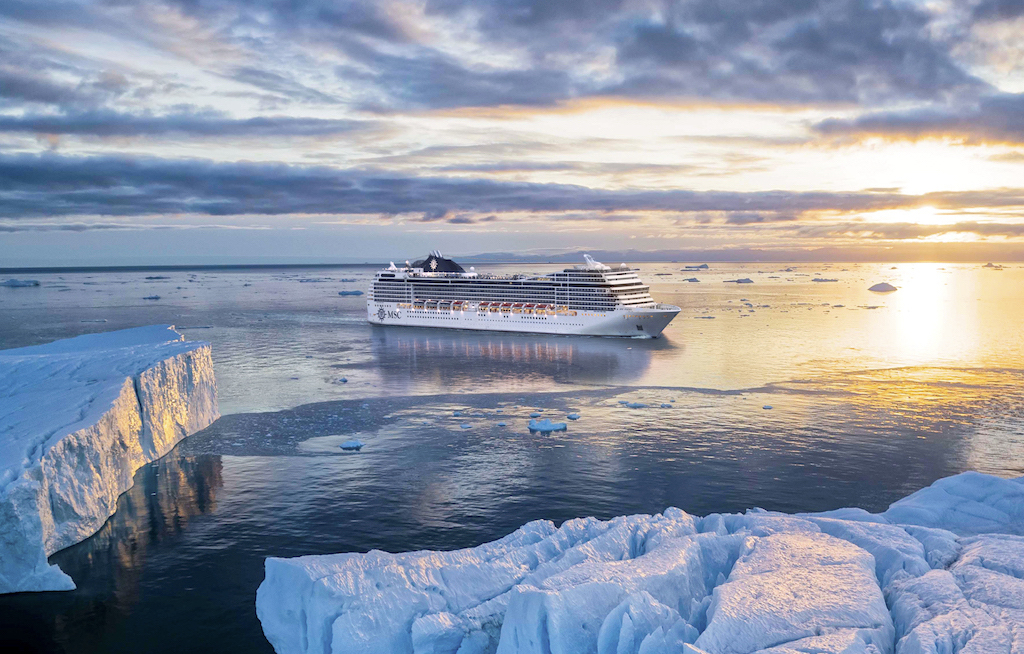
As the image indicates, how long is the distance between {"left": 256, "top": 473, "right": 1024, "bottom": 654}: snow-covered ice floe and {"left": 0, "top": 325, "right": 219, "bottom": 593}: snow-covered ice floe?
5.59 meters

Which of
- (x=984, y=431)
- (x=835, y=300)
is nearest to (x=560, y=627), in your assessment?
(x=984, y=431)

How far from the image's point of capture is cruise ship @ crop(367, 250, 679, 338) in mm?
51406

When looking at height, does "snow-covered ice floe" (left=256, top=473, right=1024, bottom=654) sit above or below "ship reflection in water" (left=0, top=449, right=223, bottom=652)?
above

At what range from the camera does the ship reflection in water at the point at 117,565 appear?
34.8ft

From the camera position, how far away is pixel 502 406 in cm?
2627

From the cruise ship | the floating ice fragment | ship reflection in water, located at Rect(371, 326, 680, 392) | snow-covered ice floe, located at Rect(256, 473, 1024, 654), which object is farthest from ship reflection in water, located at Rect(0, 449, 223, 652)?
the cruise ship

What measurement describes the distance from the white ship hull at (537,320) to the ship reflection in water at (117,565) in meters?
35.8

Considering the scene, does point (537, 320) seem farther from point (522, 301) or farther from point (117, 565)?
point (117, 565)

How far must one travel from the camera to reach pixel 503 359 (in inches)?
1570

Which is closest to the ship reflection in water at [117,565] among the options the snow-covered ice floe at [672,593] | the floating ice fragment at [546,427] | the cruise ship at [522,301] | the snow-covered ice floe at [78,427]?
the snow-covered ice floe at [78,427]

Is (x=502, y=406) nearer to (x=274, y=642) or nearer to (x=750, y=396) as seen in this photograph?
(x=750, y=396)

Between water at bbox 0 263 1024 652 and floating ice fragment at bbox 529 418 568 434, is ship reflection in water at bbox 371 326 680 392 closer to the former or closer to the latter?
water at bbox 0 263 1024 652

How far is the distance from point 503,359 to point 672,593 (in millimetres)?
31289

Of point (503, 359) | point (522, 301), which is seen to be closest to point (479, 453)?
point (503, 359)
